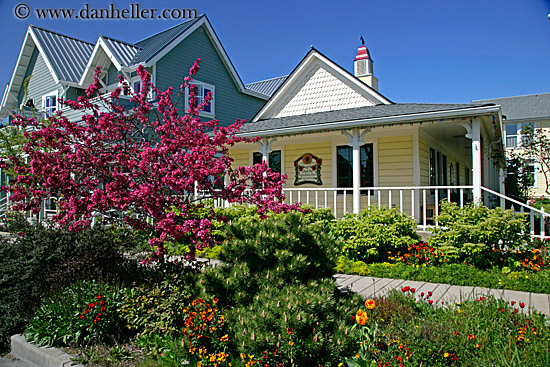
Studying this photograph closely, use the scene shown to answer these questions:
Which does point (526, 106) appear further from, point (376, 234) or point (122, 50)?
point (376, 234)

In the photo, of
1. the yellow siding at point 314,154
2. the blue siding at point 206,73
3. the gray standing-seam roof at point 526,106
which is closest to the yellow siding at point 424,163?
the yellow siding at point 314,154

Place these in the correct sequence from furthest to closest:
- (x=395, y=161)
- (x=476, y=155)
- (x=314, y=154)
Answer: (x=314, y=154) < (x=395, y=161) < (x=476, y=155)

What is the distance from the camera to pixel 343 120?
9.67m

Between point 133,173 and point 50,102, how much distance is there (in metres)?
18.5

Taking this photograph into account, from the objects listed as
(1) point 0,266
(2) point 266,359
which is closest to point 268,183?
(2) point 266,359

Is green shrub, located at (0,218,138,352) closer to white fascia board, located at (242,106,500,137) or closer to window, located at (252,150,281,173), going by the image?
white fascia board, located at (242,106,500,137)

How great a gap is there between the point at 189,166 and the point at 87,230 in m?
2.30

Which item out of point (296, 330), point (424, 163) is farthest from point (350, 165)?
point (296, 330)

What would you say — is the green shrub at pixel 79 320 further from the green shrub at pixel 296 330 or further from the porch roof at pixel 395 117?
the porch roof at pixel 395 117

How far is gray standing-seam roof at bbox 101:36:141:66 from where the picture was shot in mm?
17469

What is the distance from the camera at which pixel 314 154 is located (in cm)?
1234

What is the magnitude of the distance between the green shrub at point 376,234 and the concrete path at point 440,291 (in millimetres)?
857

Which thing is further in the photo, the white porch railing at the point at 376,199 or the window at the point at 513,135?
the window at the point at 513,135

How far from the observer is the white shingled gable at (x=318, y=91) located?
12.6 meters
